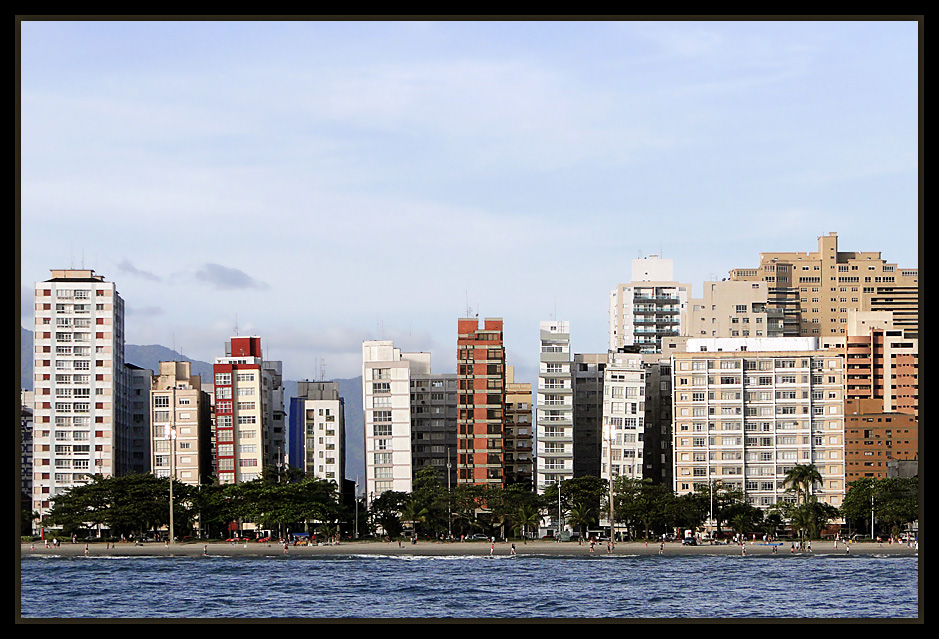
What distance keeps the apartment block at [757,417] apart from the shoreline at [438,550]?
10743mm

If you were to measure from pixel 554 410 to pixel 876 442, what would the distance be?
27752mm

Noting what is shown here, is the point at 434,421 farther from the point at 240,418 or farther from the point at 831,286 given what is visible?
the point at 831,286

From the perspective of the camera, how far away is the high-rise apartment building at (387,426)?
275 feet

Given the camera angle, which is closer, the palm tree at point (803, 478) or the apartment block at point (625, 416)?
the palm tree at point (803, 478)

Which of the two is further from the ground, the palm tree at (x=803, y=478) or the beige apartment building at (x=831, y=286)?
the beige apartment building at (x=831, y=286)

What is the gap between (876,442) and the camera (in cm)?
9431

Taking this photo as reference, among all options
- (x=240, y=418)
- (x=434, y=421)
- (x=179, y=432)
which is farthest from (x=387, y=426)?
(x=179, y=432)

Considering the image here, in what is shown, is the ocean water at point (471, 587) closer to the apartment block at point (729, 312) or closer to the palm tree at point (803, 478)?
the palm tree at point (803, 478)

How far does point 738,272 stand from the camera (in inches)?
5773

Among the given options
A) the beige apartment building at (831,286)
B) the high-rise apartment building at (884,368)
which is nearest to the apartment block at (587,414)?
the high-rise apartment building at (884,368)

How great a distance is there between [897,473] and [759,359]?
17.2 m

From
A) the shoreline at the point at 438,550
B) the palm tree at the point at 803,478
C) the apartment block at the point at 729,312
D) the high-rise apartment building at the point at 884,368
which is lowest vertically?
the shoreline at the point at 438,550
